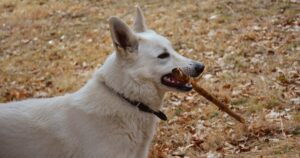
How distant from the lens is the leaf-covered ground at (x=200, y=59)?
18.2 ft

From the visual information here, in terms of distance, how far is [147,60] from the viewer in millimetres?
4035

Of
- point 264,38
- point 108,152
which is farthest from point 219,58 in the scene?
point 108,152

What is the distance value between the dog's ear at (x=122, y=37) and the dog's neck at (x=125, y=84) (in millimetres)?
157

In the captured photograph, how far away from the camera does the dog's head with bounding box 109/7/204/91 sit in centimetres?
394

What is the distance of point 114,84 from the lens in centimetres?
395

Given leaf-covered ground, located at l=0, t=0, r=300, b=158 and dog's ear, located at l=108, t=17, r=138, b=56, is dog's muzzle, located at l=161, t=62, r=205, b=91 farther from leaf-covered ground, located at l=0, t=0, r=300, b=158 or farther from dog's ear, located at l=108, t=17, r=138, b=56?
leaf-covered ground, located at l=0, t=0, r=300, b=158

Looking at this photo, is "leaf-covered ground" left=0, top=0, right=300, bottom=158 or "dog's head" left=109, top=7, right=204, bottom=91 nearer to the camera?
"dog's head" left=109, top=7, right=204, bottom=91

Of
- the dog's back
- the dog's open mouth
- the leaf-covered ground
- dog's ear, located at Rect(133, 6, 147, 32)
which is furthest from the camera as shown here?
the leaf-covered ground

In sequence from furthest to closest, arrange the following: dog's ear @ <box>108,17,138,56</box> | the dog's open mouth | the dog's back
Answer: the dog's open mouth
dog's ear @ <box>108,17,138,56</box>
the dog's back

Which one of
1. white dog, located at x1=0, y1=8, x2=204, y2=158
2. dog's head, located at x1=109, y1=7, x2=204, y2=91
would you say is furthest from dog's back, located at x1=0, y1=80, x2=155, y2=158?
dog's head, located at x1=109, y1=7, x2=204, y2=91

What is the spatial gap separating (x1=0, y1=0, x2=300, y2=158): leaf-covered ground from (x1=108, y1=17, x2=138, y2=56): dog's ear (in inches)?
67.0

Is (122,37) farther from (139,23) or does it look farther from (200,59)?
(200,59)

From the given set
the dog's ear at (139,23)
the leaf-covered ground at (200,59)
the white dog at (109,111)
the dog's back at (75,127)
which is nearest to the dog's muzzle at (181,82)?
the white dog at (109,111)

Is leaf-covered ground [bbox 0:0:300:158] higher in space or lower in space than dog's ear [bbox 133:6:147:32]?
lower
